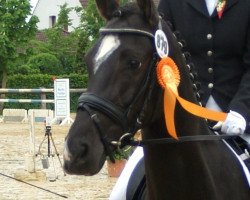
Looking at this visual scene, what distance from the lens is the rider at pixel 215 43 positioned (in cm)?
427

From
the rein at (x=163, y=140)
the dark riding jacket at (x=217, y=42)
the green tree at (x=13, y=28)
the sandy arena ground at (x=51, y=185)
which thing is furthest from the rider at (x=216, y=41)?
the green tree at (x=13, y=28)

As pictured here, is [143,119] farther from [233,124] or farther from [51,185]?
[51,185]

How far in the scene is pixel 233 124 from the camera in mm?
4023

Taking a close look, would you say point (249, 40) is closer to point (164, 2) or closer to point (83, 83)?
point (164, 2)

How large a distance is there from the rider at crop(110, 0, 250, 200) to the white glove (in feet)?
0.59

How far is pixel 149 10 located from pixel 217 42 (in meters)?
0.89

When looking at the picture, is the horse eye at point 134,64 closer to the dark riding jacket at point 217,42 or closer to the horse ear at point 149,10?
the horse ear at point 149,10

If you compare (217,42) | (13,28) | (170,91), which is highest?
(13,28)

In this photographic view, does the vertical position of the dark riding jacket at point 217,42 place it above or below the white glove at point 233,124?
above

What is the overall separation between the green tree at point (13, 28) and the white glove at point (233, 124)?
1277 inches

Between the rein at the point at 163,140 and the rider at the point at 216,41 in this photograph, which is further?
the rider at the point at 216,41

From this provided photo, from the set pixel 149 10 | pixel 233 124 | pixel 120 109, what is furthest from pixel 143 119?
pixel 233 124

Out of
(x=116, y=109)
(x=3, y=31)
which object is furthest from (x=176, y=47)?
(x=3, y=31)

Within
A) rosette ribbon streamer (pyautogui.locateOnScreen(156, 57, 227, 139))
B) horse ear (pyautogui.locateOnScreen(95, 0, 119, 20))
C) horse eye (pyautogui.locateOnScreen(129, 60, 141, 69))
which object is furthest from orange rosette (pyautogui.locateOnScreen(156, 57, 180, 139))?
horse ear (pyautogui.locateOnScreen(95, 0, 119, 20))
